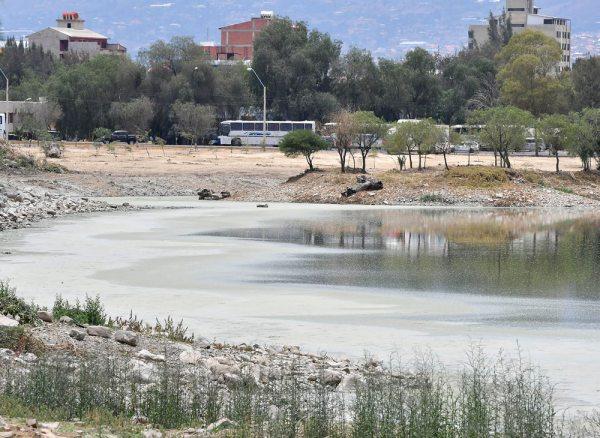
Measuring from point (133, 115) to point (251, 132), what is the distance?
10.7m

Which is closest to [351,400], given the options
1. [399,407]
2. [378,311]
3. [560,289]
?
[399,407]

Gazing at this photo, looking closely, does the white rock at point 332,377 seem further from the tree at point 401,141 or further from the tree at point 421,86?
the tree at point 421,86

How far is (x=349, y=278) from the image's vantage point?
31.2 m

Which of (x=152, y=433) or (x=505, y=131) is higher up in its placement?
(x=505, y=131)

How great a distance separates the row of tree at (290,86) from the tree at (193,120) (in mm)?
174

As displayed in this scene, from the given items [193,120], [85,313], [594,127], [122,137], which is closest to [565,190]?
[594,127]

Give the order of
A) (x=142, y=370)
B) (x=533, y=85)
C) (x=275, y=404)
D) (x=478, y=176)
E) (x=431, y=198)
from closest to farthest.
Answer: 1. (x=275, y=404)
2. (x=142, y=370)
3. (x=431, y=198)
4. (x=478, y=176)
5. (x=533, y=85)

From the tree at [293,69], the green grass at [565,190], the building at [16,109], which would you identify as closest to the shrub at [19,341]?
the green grass at [565,190]

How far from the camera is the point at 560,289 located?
29047 millimetres

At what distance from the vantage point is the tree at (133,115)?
369 ft

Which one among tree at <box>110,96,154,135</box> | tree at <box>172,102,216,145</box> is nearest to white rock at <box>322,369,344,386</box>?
tree at <box>172,102,216,145</box>

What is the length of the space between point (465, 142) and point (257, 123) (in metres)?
32.5

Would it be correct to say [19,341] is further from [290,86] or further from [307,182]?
[290,86]

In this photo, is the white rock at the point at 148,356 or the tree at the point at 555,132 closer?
the white rock at the point at 148,356
